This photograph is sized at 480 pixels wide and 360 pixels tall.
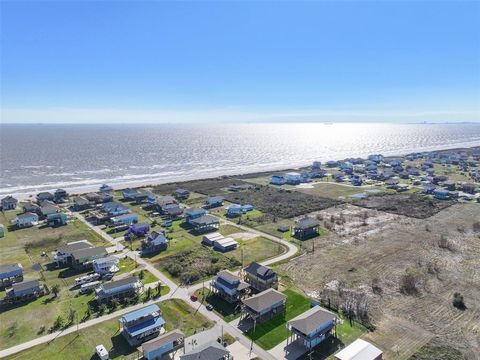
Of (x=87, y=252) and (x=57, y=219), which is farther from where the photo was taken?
(x=57, y=219)

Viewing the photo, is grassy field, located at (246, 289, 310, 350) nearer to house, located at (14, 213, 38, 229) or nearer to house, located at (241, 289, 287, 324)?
house, located at (241, 289, 287, 324)

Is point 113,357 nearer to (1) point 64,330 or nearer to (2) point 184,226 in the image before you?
(1) point 64,330

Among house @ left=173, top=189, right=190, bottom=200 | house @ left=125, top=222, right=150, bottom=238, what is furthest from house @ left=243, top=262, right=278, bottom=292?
house @ left=173, top=189, right=190, bottom=200

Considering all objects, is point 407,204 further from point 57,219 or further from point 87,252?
point 57,219

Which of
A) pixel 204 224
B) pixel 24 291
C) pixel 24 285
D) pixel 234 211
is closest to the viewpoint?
pixel 24 291

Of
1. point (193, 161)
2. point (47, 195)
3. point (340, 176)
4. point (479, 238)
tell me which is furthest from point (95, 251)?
point (193, 161)

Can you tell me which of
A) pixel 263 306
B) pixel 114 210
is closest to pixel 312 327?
pixel 263 306
